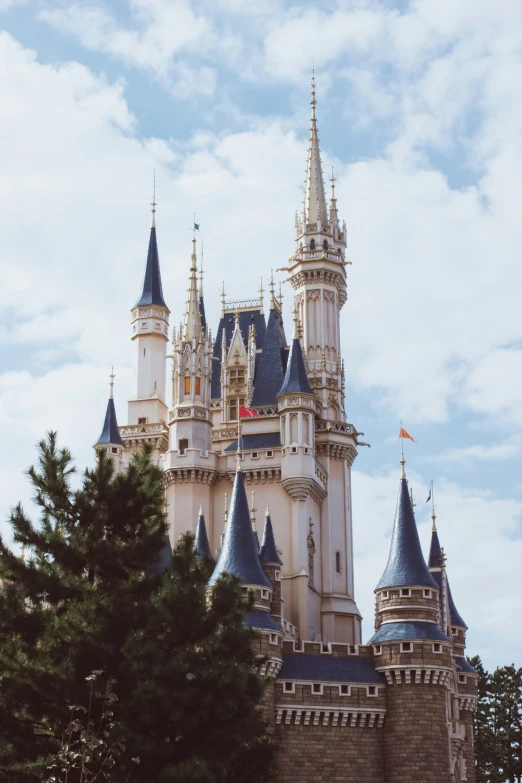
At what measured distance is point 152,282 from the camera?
5634 centimetres

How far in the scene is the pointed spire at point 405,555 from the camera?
1513 inches

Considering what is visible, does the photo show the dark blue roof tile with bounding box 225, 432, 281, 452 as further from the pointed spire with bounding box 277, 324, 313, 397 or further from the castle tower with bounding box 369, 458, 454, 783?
the castle tower with bounding box 369, 458, 454, 783

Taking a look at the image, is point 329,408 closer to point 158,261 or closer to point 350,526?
point 350,526

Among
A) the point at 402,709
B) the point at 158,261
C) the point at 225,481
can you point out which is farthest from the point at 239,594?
the point at 158,261

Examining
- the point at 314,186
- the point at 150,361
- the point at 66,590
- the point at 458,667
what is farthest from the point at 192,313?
the point at 66,590

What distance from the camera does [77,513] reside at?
1078 inches

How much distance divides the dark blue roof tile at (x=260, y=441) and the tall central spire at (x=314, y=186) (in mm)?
10974

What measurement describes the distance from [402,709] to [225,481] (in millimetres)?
14524

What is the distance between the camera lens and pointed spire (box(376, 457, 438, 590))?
126ft

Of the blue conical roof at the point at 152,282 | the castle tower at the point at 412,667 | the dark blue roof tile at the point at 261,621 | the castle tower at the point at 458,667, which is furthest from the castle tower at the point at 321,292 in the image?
the dark blue roof tile at the point at 261,621

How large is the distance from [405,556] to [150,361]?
19528 mm

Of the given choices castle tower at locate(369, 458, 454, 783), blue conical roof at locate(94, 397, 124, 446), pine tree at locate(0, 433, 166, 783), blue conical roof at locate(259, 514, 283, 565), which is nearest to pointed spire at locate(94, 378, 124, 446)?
blue conical roof at locate(94, 397, 124, 446)

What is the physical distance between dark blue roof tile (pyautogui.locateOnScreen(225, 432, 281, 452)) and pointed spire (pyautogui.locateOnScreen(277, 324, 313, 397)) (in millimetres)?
1821

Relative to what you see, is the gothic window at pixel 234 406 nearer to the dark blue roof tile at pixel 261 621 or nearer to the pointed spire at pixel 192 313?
the pointed spire at pixel 192 313
